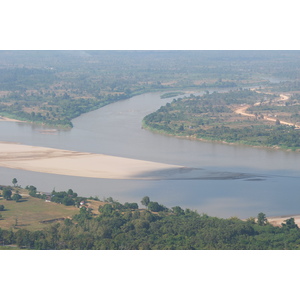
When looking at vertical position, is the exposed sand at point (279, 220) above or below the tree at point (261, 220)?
below

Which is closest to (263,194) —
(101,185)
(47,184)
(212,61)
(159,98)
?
(101,185)

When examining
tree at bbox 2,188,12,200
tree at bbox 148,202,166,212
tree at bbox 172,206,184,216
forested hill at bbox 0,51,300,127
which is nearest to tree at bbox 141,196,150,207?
tree at bbox 148,202,166,212

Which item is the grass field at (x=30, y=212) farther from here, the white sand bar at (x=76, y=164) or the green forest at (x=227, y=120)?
the green forest at (x=227, y=120)

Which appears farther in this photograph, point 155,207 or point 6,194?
point 6,194

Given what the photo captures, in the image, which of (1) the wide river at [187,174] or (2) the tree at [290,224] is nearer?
(2) the tree at [290,224]

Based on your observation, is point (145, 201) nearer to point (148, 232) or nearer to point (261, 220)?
point (148, 232)

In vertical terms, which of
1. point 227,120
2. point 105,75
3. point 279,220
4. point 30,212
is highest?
point 105,75

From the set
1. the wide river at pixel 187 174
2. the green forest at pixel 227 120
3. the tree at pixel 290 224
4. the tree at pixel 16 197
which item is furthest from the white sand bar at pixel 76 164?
the green forest at pixel 227 120

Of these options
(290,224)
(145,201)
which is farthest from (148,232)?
(290,224)
